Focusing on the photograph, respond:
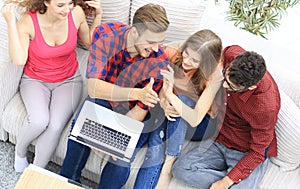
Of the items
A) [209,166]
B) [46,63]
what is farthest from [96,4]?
[209,166]

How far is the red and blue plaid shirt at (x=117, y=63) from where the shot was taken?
5.83ft

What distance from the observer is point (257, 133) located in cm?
181

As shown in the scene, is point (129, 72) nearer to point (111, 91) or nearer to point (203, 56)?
point (111, 91)

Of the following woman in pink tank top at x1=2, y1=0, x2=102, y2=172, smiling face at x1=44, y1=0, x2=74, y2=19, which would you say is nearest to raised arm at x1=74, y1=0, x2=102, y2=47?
woman in pink tank top at x1=2, y1=0, x2=102, y2=172

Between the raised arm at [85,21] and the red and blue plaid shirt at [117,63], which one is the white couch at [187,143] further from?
the red and blue plaid shirt at [117,63]

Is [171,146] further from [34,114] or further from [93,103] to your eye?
[34,114]

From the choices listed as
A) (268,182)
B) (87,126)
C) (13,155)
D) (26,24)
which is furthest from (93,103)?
(268,182)

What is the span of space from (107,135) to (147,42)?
1.17ft

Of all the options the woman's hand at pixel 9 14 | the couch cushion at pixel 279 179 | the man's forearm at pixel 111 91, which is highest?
the woman's hand at pixel 9 14

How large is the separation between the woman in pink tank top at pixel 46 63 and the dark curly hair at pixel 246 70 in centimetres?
67

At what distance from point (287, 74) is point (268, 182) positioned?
463 mm

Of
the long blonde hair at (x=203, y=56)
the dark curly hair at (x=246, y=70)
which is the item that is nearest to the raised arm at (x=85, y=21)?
the long blonde hair at (x=203, y=56)

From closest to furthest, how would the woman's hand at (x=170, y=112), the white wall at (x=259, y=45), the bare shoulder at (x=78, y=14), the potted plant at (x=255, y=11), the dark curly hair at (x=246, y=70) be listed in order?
the dark curly hair at (x=246, y=70), the woman's hand at (x=170, y=112), the bare shoulder at (x=78, y=14), the white wall at (x=259, y=45), the potted plant at (x=255, y=11)

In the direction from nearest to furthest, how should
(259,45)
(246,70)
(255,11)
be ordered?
(246,70) → (259,45) → (255,11)
